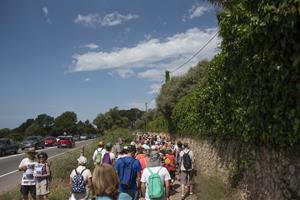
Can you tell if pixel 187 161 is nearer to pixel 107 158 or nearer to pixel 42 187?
pixel 107 158

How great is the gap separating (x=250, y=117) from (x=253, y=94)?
2.64 feet

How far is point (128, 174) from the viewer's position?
875 centimetres

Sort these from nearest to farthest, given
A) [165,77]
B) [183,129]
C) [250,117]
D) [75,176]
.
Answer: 1. [75,176]
2. [250,117]
3. [183,129]
4. [165,77]

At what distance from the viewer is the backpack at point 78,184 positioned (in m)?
8.31

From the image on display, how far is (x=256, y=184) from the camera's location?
32.4 ft

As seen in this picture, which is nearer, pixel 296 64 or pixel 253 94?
pixel 296 64

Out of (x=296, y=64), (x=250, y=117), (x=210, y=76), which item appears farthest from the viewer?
(x=210, y=76)

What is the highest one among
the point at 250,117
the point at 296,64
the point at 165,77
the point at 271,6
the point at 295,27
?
the point at 165,77

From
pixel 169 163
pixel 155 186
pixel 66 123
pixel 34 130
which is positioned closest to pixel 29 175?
pixel 155 186

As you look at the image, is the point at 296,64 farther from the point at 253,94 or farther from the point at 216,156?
the point at 216,156

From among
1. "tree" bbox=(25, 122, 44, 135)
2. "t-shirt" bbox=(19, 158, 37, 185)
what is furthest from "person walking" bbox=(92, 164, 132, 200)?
"tree" bbox=(25, 122, 44, 135)

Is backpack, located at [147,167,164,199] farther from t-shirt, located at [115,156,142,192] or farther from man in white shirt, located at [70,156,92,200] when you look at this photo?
man in white shirt, located at [70,156,92,200]

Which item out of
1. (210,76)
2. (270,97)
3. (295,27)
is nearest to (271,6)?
(295,27)

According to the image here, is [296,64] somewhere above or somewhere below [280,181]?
above
